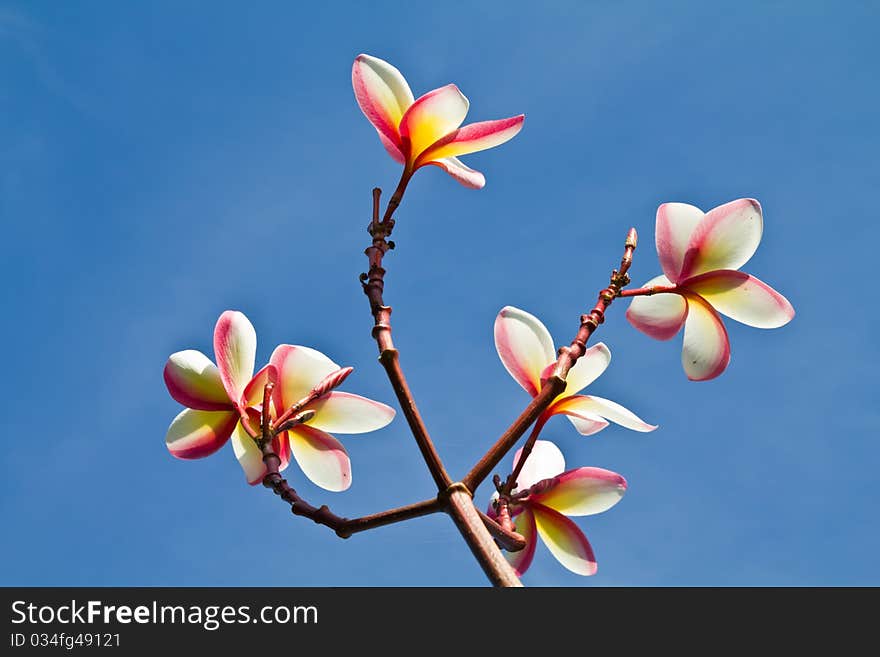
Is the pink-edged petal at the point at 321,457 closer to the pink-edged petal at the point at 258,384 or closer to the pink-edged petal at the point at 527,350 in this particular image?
the pink-edged petal at the point at 258,384

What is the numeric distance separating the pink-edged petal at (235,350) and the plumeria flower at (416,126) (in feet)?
0.91

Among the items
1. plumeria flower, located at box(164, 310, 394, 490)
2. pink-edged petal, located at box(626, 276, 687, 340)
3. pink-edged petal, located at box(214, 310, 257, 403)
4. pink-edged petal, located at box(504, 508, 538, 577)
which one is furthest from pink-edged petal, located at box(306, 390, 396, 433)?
pink-edged petal, located at box(626, 276, 687, 340)

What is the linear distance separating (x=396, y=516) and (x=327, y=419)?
10.4 inches

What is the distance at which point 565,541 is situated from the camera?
45.7 inches

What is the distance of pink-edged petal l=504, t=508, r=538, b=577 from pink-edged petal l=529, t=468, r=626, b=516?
0.09 feet

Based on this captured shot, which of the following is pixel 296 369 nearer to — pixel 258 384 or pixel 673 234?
pixel 258 384

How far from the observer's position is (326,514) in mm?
937

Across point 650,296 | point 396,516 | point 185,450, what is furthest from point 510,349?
point 185,450

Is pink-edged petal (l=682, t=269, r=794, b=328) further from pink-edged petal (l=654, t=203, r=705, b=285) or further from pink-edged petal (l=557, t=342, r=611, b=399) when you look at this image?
pink-edged petal (l=557, t=342, r=611, b=399)

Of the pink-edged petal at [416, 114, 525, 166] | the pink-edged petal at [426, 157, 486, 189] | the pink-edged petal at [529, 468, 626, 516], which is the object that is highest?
the pink-edged petal at [416, 114, 525, 166]

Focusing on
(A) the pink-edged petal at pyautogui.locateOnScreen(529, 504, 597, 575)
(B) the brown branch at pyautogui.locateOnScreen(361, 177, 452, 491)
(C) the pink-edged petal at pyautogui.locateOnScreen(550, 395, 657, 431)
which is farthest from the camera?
(A) the pink-edged petal at pyautogui.locateOnScreen(529, 504, 597, 575)

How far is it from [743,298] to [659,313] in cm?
10

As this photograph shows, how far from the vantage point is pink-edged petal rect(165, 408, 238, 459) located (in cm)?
112
